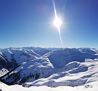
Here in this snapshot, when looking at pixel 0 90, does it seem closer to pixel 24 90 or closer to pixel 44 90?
pixel 24 90

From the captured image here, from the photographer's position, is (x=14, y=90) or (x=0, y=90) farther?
(x=14, y=90)

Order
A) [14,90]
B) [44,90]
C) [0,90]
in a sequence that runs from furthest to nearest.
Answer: [44,90], [14,90], [0,90]

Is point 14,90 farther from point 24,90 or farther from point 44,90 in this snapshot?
point 44,90

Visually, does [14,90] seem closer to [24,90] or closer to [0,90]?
[24,90]

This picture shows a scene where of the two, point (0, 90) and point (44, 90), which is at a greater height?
point (44, 90)

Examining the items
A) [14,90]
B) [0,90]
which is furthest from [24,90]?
[0,90]

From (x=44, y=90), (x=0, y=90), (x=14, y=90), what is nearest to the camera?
(x=0, y=90)

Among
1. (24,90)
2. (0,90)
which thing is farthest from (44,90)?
(0,90)
